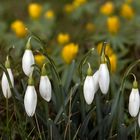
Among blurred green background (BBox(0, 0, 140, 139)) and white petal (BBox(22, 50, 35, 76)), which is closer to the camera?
white petal (BBox(22, 50, 35, 76))

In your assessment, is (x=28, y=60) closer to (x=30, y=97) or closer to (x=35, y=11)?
(x=30, y=97)

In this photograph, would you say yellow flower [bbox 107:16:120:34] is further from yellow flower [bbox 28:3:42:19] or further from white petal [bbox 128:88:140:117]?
white petal [bbox 128:88:140:117]

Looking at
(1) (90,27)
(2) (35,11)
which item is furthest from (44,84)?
(1) (90,27)

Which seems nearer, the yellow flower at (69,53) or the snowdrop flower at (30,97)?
the snowdrop flower at (30,97)

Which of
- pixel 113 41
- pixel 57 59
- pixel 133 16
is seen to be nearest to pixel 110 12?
pixel 133 16

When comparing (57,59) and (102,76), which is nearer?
(102,76)

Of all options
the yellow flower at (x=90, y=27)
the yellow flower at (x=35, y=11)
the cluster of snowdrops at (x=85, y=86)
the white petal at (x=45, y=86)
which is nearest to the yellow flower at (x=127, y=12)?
the yellow flower at (x=90, y=27)

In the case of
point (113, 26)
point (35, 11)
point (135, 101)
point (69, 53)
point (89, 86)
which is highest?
point (35, 11)

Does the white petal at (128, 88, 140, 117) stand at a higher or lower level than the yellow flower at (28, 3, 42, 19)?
lower

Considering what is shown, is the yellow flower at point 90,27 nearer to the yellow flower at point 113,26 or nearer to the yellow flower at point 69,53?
the yellow flower at point 113,26

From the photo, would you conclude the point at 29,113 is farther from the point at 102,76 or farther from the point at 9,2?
the point at 9,2

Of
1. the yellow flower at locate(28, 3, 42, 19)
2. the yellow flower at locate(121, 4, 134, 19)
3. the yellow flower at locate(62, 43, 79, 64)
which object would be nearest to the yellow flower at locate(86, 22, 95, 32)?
the yellow flower at locate(121, 4, 134, 19)
